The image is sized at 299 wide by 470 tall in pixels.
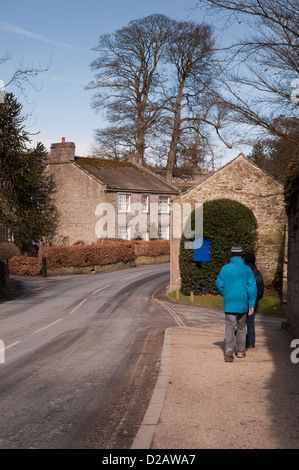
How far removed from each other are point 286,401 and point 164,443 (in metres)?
2.18

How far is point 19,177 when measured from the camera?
3947 cm

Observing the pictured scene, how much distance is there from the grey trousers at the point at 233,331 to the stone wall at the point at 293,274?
2044mm

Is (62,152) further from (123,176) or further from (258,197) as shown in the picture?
(258,197)

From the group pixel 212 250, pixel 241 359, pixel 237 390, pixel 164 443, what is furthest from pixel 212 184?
pixel 164 443

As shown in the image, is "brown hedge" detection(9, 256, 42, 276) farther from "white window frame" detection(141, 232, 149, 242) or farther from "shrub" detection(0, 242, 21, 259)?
"white window frame" detection(141, 232, 149, 242)

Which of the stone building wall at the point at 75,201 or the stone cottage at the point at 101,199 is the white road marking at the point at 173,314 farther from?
the stone building wall at the point at 75,201

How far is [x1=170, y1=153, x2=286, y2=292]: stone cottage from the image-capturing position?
28828 mm

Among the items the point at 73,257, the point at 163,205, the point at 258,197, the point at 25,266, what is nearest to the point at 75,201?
the point at 163,205

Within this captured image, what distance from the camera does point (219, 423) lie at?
6211mm

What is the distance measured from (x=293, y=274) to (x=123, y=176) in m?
41.7

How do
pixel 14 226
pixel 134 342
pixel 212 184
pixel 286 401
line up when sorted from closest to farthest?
pixel 286 401, pixel 134 342, pixel 212 184, pixel 14 226

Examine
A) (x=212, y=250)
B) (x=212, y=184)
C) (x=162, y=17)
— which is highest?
(x=162, y=17)

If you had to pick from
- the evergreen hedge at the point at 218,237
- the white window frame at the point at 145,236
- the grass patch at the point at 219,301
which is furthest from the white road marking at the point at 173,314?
the white window frame at the point at 145,236
